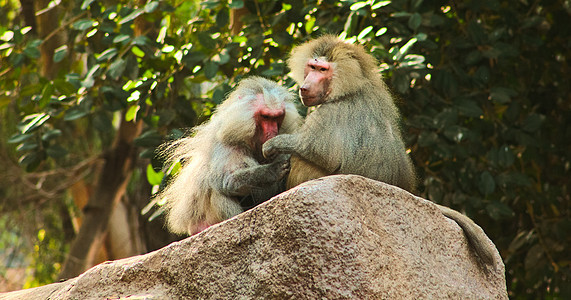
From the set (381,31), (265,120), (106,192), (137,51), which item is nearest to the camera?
(265,120)

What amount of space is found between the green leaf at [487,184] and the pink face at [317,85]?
5.66ft

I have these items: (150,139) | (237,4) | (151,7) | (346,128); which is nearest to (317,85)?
(346,128)

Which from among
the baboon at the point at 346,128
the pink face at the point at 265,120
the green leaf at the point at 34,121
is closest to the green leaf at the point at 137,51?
the green leaf at the point at 34,121

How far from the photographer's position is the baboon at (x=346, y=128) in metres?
3.61

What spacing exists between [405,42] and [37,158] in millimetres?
2835

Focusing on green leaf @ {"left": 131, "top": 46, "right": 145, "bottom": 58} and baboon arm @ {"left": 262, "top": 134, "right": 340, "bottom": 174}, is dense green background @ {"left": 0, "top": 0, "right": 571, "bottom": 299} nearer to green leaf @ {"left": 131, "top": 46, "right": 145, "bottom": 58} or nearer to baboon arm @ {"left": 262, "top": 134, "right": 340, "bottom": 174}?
green leaf @ {"left": 131, "top": 46, "right": 145, "bottom": 58}

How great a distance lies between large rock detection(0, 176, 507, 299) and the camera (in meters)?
2.61

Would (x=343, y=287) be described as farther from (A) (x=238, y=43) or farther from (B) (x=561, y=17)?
(B) (x=561, y=17)

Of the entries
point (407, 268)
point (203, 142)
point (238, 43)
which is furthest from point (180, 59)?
point (407, 268)

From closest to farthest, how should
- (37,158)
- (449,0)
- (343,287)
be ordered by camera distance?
(343,287)
(37,158)
(449,0)

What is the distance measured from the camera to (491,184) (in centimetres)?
495

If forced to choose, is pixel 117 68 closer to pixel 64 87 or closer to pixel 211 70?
pixel 64 87

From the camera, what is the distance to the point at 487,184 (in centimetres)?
496

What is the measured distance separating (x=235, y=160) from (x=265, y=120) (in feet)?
0.92
